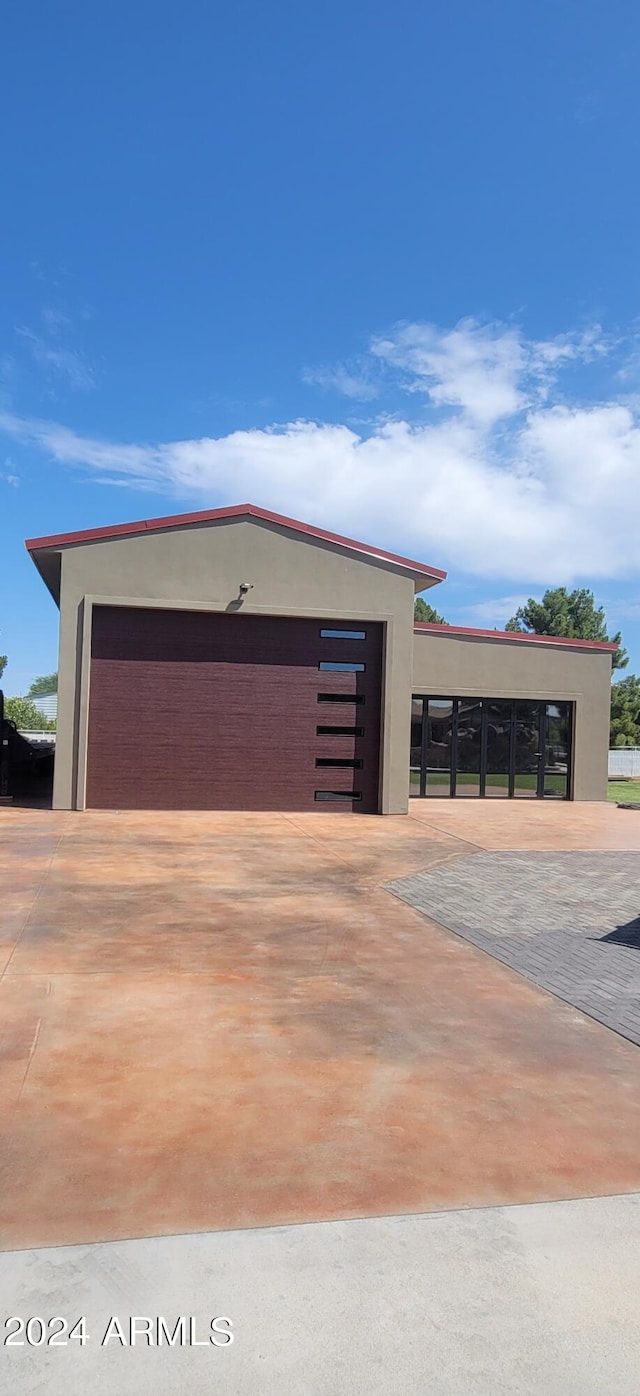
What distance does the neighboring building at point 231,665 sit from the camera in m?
15.0

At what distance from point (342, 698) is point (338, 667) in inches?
22.4

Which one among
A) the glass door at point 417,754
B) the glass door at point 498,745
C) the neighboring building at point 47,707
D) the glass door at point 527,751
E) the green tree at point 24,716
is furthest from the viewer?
the neighboring building at point 47,707

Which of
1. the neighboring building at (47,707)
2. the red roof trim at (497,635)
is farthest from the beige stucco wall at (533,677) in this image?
the neighboring building at (47,707)

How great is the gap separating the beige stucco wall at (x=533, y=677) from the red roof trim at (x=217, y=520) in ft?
13.4

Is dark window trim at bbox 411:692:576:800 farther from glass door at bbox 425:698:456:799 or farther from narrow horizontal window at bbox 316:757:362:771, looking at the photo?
narrow horizontal window at bbox 316:757:362:771

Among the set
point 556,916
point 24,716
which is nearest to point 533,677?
point 556,916

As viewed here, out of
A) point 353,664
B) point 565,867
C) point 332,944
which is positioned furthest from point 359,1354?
point 353,664

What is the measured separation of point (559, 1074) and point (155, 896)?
4.53 m

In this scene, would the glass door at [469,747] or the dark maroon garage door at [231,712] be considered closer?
the dark maroon garage door at [231,712]

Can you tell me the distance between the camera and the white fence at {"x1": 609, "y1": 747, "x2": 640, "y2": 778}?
3303 cm

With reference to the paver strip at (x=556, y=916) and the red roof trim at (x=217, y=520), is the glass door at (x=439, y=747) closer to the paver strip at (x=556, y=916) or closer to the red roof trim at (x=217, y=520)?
the red roof trim at (x=217, y=520)

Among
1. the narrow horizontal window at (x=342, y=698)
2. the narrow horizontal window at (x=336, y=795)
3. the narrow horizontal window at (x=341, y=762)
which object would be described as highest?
the narrow horizontal window at (x=342, y=698)

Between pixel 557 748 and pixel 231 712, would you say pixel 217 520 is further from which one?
pixel 557 748

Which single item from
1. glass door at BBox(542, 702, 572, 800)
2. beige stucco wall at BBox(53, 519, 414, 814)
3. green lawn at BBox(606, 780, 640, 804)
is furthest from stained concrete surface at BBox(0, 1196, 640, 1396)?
green lawn at BBox(606, 780, 640, 804)
